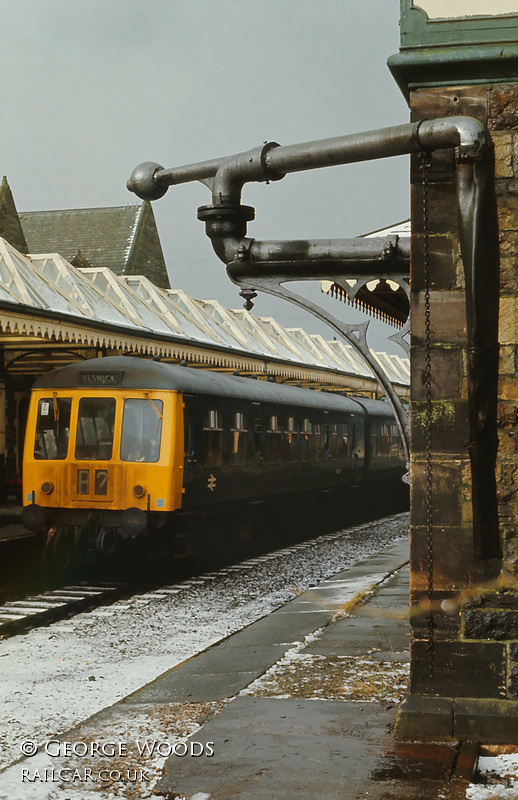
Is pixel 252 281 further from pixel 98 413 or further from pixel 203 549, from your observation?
pixel 203 549

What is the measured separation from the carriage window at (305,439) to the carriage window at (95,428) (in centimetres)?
641

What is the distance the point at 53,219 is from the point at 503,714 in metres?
39.4

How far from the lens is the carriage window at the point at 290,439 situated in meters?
19.0

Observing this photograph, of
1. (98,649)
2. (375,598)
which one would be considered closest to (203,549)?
(375,598)

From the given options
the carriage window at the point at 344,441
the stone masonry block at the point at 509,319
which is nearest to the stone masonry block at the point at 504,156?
the stone masonry block at the point at 509,319

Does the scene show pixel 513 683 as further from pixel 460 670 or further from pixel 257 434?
pixel 257 434

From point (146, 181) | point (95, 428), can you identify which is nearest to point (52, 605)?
point (95, 428)

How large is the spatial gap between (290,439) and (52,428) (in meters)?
5.78

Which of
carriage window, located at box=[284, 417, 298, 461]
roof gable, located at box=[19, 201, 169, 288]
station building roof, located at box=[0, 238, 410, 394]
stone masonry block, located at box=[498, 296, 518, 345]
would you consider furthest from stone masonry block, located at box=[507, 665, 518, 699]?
roof gable, located at box=[19, 201, 169, 288]

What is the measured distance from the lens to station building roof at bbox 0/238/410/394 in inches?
629

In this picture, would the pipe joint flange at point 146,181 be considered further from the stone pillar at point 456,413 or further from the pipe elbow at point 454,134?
the pipe elbow at point 454,134

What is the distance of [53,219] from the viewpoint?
42.7 meters

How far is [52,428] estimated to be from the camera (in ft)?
47.9

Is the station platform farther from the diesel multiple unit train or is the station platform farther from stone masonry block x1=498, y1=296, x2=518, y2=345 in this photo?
the diesel multiple unit train
